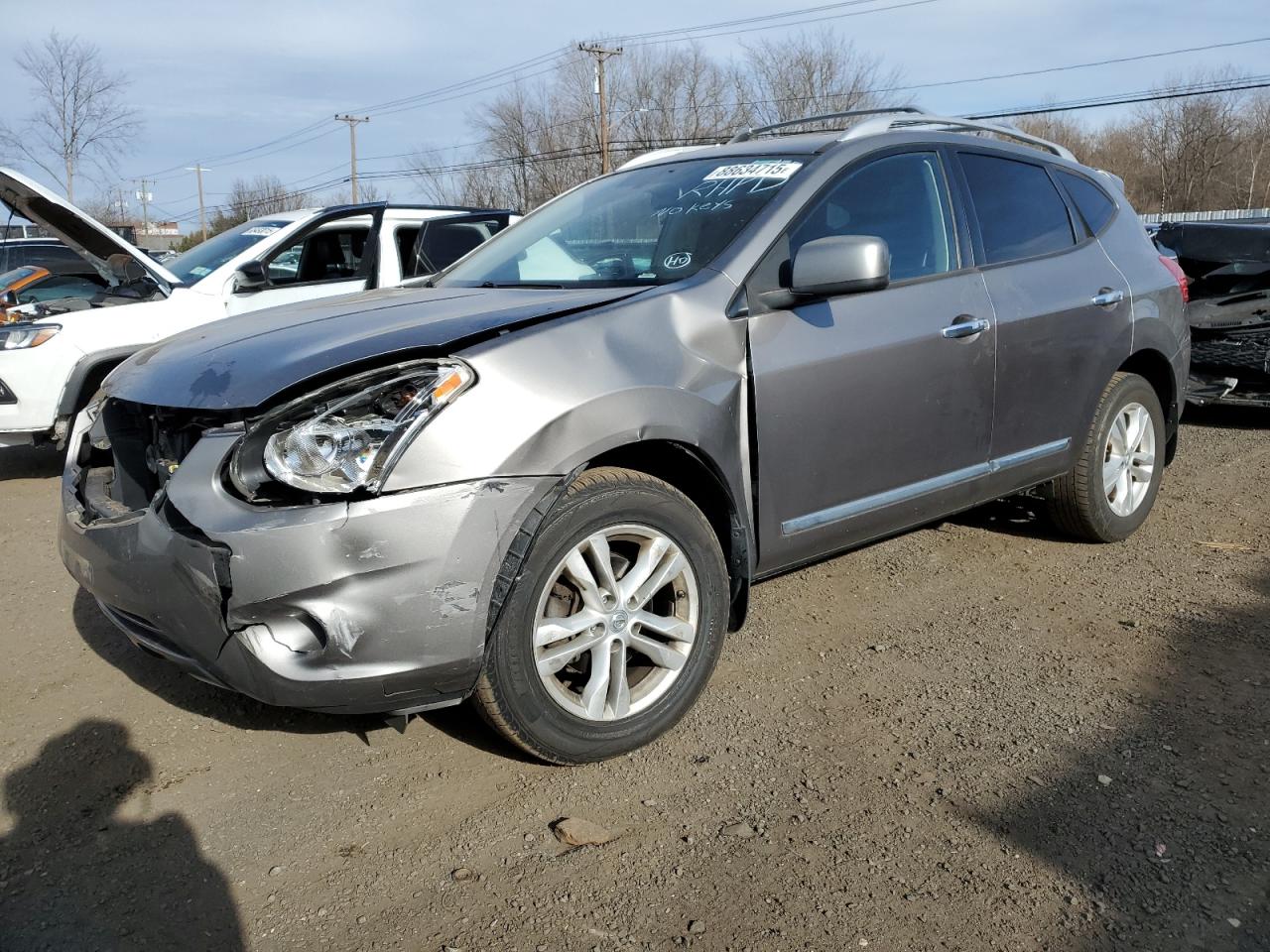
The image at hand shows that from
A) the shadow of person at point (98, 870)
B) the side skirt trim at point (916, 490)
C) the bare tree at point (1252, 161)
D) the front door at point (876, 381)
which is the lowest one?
the shadow of person at point (98, 870)

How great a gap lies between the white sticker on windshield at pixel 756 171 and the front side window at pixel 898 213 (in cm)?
17

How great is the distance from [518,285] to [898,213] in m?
1.40

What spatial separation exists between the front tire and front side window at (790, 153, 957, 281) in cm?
115

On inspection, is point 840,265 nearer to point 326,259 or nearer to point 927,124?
point 927,124

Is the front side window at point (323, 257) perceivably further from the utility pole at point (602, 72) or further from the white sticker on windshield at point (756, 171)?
the utility pole at point (602, 72)

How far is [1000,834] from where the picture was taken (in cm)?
250

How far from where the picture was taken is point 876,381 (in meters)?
3.37

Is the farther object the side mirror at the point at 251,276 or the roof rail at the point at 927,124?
the side mirror at the point at 251,276

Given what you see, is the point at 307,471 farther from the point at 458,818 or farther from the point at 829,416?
the point at 829,416

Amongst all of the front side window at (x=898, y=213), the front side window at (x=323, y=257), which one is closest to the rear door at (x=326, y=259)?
the front side window at (x=323, y=257)

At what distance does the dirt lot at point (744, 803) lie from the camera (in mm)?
2232

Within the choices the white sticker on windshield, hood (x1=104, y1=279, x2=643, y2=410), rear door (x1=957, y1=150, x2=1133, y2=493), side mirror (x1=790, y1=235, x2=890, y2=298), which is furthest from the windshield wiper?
rear door (x1=957, y1=150, x2=1133, y2=493)

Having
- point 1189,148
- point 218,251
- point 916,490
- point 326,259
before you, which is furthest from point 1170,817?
point 1189,148

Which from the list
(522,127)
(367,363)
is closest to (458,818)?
(367,363)
